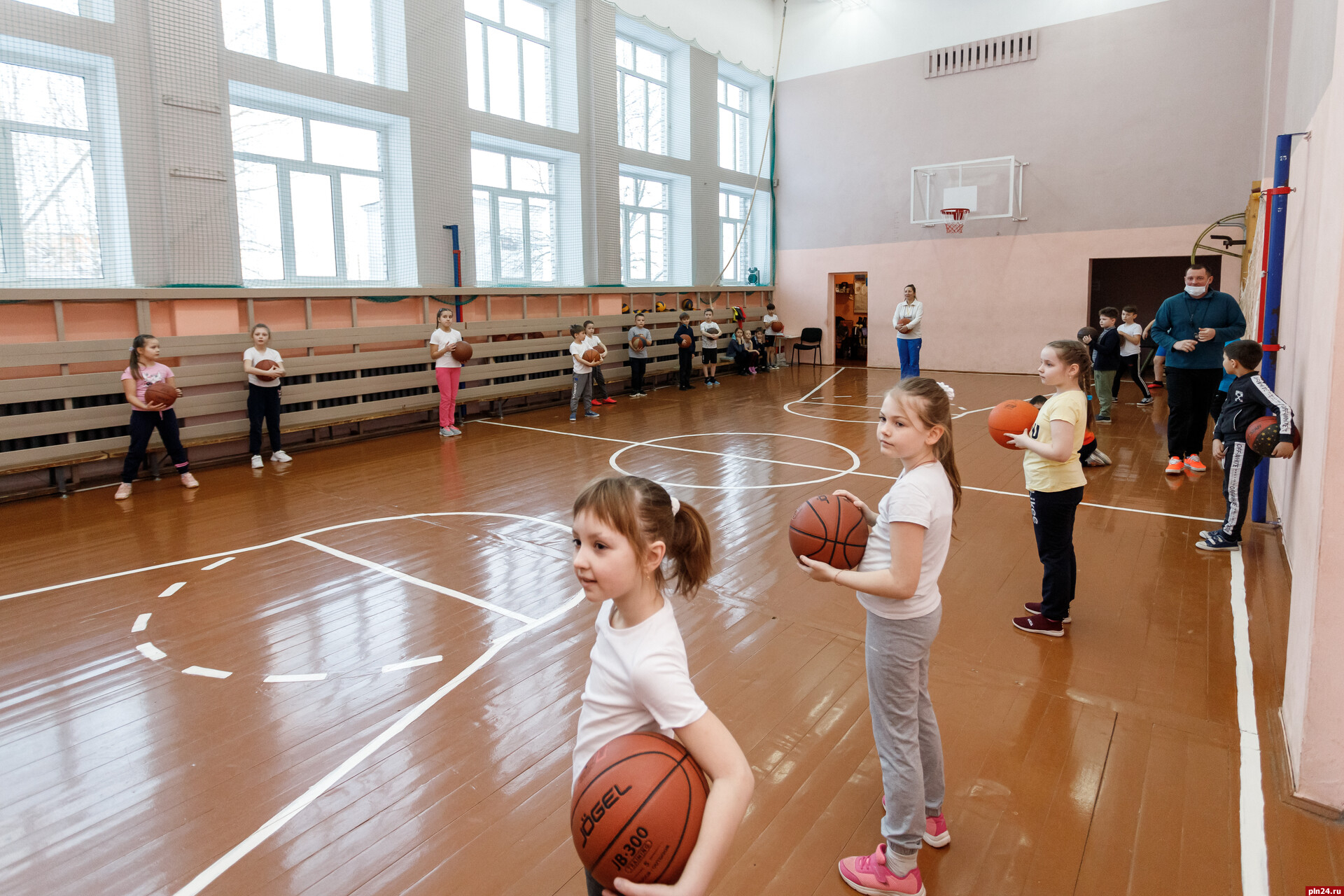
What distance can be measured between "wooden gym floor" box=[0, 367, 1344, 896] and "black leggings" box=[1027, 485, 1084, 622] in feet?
0.69

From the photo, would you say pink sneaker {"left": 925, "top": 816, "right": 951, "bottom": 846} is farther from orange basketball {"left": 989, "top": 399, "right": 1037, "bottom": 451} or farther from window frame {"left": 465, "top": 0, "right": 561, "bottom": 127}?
window frame {"left": 465, "top": 0, "right": 561, "bottom": 127}

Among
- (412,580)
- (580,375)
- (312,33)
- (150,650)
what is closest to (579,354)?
(580,375)

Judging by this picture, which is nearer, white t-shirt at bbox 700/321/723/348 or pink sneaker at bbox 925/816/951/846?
pink sneaker at bbox 925/816/951/846

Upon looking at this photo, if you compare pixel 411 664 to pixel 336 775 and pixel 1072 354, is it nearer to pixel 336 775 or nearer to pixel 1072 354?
pixel 336 775

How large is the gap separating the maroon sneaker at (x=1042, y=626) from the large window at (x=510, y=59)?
10.2 metres

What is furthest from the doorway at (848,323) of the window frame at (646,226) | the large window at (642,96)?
the large window at (642,96)

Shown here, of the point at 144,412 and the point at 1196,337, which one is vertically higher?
the point at 1196,337

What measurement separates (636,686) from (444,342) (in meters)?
8.88

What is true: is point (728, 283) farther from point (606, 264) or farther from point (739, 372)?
point (606, 264)

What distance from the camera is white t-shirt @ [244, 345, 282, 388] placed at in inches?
310

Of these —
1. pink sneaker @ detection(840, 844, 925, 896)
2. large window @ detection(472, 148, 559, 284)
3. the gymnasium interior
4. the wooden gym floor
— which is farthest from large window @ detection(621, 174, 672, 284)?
pink sneaker @ detection(840, 844, 925, 896)

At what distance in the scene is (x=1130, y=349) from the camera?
11.1 m

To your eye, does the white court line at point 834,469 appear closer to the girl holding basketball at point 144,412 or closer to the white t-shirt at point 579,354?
the white t-shirt at point 579,354

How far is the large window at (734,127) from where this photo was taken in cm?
1675
